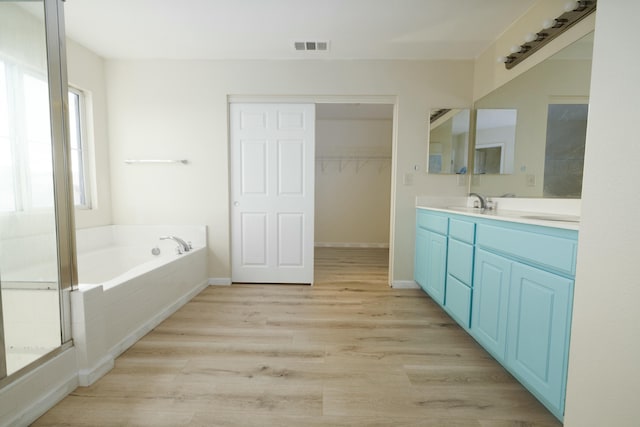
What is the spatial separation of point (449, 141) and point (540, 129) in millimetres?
928

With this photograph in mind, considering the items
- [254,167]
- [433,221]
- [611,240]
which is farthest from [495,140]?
[254,167]

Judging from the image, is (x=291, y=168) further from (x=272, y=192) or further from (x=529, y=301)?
(x=529, y=301)

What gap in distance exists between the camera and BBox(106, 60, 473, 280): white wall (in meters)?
2.75

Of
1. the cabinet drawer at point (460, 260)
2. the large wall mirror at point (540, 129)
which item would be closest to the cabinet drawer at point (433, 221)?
the cabinet drawer at point (460, 260)

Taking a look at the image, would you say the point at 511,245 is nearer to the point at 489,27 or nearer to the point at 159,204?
the point at 489,27

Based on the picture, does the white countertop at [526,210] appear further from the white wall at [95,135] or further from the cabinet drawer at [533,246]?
the white wall at [95,135]

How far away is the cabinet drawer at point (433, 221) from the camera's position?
220cm

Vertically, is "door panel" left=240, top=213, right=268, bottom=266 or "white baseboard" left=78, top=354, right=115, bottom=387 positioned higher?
"door panel" left=240, top=213, right=268, bottom=266

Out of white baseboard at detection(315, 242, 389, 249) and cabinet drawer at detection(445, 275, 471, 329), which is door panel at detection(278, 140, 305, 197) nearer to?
cabinet drawer at detection(445, 275, 471, 329)

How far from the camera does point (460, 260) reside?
6.34ft

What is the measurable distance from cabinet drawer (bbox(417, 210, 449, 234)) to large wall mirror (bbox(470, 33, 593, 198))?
59 cm

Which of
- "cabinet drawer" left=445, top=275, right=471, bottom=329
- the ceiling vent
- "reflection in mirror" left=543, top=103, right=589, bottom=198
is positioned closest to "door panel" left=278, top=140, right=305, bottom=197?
the ceiling vent

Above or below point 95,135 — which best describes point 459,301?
below

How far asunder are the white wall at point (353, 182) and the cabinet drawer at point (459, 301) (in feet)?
9.48
